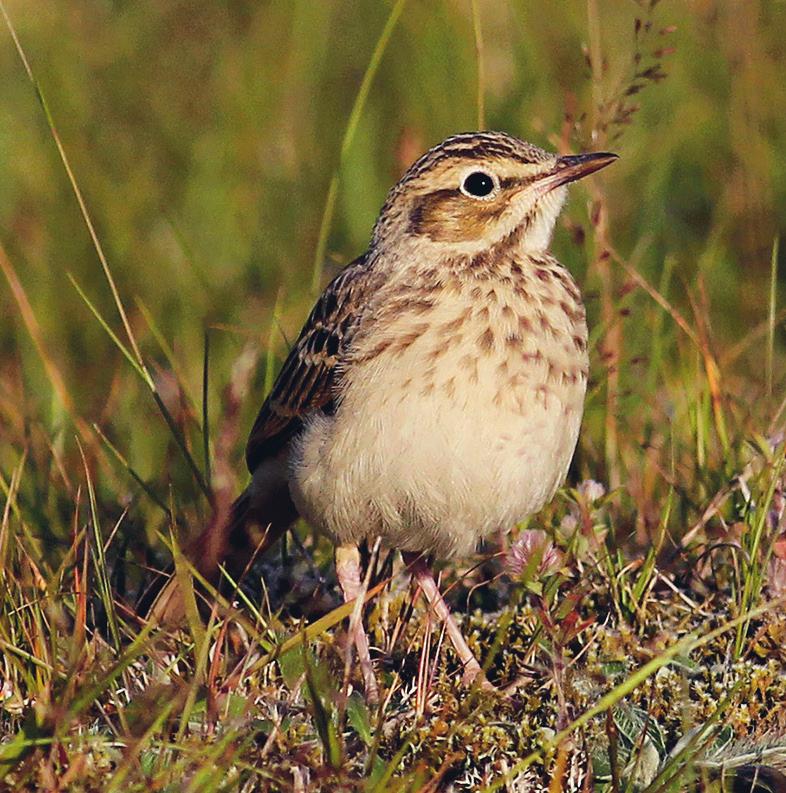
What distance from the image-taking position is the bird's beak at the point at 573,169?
5.02 m

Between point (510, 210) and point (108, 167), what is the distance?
4.91 m

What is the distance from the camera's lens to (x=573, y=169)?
16.5 ft

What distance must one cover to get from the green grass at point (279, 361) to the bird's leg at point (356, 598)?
69 millimetres

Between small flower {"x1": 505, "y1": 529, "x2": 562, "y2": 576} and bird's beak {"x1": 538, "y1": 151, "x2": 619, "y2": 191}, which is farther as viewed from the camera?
bird's beak {"x1": 538, "y1": 151, "x2": 619, "y2": 191}

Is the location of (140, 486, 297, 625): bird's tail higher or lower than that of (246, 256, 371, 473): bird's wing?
lower

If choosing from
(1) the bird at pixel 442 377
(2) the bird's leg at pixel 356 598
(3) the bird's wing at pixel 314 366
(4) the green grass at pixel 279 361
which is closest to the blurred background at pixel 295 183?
(4) the green grass at pixel 279 361

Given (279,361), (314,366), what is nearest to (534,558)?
(314,366)

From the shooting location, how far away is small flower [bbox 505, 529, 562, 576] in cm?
446

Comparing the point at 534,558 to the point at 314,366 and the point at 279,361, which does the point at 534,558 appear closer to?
the point at 314,366

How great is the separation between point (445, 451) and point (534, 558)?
1.46ft

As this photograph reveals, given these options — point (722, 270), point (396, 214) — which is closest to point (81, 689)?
point (396, 214)

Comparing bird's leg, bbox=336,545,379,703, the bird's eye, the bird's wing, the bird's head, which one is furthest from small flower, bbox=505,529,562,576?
the bird's eye

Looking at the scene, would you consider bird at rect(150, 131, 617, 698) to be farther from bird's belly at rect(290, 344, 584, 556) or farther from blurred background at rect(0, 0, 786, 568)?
blurred background at rect(0, 0, 786, 568)

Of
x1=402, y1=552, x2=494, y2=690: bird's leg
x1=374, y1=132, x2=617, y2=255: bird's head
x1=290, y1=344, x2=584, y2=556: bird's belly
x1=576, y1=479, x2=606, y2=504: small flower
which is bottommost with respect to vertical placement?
x1=402, y1=552, x2=494, y2=690: bird's leg
